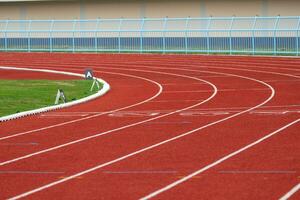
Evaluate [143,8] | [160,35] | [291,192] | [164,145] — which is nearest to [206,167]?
[291,192]

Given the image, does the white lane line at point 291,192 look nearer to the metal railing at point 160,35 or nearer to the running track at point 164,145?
the running track at point 164,145

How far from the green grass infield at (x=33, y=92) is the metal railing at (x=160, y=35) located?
546 inches

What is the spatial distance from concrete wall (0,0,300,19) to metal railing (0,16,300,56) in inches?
91.3

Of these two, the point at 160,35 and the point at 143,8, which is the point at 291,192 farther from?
the point at 143,8

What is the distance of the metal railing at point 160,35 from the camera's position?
40000 mm

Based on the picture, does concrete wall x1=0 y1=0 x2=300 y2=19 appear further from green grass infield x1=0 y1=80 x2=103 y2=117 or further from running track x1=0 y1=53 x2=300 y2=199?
green grass infield x1=0 y1=80 x2=103 y2=117

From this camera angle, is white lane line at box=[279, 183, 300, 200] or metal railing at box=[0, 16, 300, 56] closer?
white lane line at box=[279, 183, 300, 200]

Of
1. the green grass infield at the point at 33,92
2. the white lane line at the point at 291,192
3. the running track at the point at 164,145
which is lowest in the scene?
the green grass infield at the point at 33,92

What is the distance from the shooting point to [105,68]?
34.9m

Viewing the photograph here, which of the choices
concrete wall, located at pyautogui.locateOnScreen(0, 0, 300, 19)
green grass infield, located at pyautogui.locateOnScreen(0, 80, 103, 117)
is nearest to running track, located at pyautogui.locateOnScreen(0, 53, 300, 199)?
green grass infield, located at pyautogui.locateOnScreen(0, 80, 103, 117)

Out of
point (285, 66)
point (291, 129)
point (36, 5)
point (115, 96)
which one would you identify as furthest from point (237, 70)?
point (36, 5)

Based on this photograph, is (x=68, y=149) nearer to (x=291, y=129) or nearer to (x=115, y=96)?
(x=291, y=129)

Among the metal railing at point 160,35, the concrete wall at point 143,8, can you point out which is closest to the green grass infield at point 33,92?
the metal railing at point 160,35

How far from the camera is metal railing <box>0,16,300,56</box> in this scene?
40.0 m
